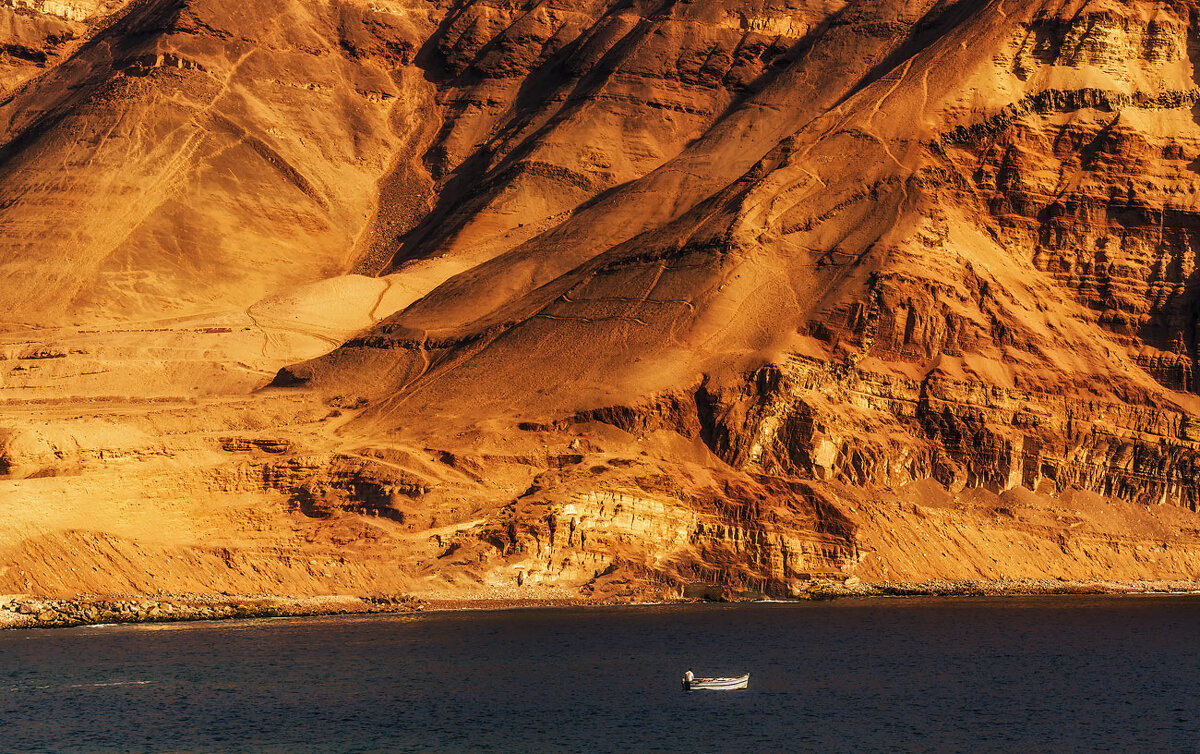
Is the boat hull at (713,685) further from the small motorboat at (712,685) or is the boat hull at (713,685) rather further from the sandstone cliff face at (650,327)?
the sandstone cliff face at (650,327)

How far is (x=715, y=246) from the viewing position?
101625mm

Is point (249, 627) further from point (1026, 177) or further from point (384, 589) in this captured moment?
point (1026, 177)

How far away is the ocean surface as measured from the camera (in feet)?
164

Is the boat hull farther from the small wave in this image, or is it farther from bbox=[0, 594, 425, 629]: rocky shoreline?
bbox=[0, 594, 425, 629]: rocky shoreline

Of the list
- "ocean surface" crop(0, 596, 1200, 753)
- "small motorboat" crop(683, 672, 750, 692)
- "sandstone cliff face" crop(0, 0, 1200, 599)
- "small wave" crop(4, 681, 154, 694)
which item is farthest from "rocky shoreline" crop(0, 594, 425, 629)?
"small motorboat" crop(683, 672, 750, 692)

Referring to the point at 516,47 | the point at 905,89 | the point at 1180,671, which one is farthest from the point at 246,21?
the point at 1180,671

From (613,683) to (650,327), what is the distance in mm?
40449

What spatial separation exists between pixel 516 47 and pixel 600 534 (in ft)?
306

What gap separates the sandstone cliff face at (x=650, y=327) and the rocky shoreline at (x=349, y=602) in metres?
0.69

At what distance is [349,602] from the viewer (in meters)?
76.9

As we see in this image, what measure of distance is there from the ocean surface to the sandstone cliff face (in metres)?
6.22

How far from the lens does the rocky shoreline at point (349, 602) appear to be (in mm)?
71438

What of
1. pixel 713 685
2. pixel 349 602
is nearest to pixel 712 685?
pixel 713 685

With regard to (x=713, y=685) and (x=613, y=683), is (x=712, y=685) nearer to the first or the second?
(x=713, y=685)
